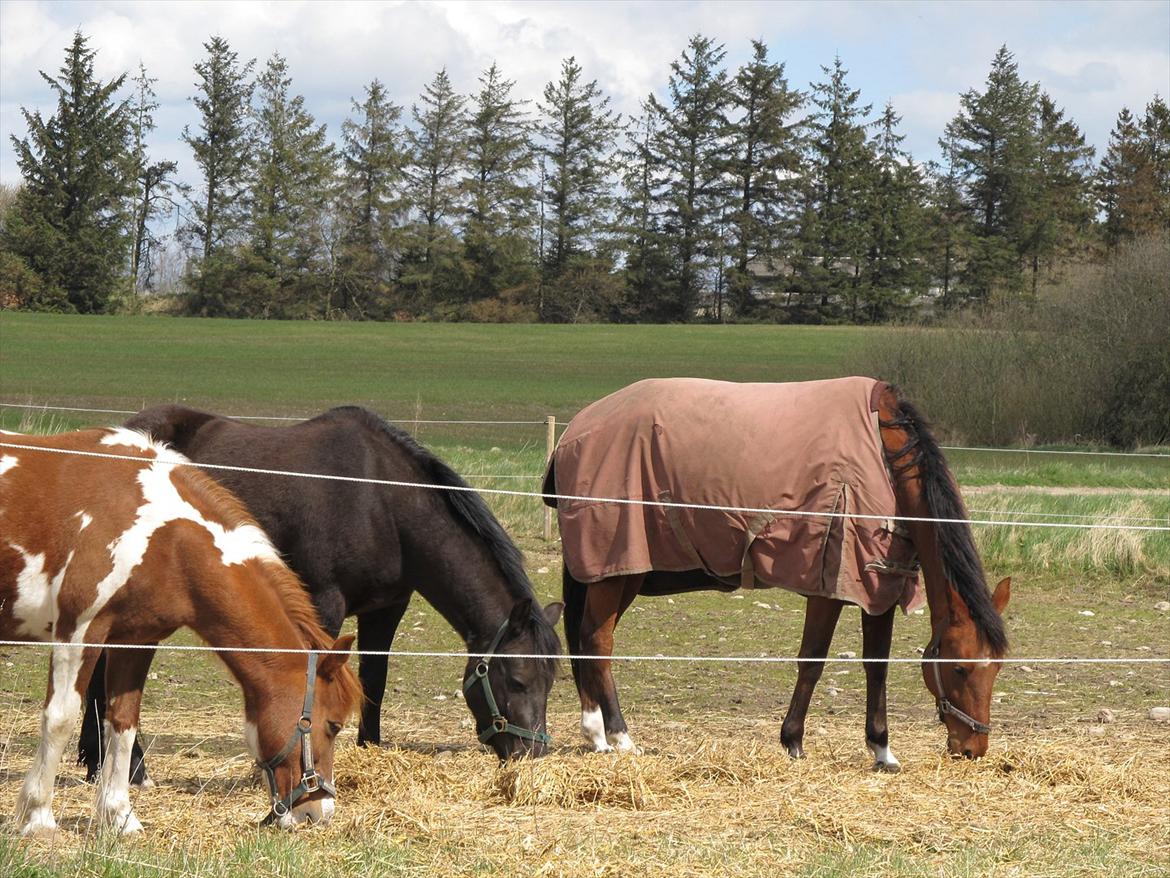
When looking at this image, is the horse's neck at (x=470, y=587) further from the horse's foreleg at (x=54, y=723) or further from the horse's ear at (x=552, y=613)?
the horse's foreleg at (x=54, y=723)

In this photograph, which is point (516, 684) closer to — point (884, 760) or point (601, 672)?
point (601, 672)

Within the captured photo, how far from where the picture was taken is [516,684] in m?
5.93

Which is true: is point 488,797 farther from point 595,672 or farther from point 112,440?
point 112,440

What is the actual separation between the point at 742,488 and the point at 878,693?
3.76 ft

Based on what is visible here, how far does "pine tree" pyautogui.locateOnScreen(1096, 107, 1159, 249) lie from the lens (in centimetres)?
5172

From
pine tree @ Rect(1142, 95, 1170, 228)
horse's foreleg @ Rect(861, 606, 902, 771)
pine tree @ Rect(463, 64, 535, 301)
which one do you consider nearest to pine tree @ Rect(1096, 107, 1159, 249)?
pine tree @ Rect(1142, 95, 1170, 228)

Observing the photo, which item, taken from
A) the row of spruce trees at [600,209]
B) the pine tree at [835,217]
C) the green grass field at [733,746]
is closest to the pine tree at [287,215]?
the row of spruce trees at [600,209]

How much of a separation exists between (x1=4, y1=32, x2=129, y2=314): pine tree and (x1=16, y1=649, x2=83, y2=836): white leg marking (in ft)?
170

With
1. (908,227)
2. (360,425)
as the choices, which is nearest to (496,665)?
(360,425)

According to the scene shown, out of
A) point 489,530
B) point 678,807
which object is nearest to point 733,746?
point 678,807

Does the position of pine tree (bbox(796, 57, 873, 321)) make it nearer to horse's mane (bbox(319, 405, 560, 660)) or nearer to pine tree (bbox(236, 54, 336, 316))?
pine tree (bbox(236, 54, 336, 316))

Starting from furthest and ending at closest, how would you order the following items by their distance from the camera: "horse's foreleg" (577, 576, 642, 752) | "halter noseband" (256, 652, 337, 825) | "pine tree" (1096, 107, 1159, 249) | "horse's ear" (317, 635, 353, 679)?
"pine tree" (1096, 107, 1159, 249)
"horse's foreleg" (577, 576, 642, 752)
"horse's ear" (317, 635, 353, 679)
"halter noseband" (256, 652, 337, 825)

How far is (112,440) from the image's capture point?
5.20 metres

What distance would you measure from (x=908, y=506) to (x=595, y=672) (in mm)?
1697
